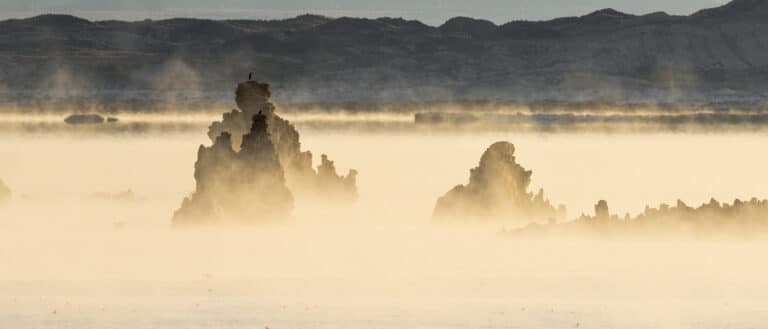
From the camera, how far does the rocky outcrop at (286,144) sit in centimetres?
4112

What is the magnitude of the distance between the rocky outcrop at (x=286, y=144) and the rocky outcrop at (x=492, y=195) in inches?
150

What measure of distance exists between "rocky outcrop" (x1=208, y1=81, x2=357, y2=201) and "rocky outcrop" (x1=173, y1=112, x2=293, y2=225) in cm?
90

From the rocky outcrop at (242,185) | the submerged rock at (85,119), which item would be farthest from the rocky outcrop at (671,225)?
the submerged rock at (85,119)

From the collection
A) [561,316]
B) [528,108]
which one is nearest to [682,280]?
[561,316]

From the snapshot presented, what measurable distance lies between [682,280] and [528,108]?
114 metres

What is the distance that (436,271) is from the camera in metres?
32.9

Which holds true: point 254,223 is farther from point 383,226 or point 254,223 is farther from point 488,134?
point 488,134

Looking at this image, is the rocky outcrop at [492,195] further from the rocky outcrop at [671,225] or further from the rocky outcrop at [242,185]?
the rocky outcrop at [242,185]

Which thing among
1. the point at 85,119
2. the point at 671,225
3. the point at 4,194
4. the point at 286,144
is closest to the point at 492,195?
the point at 671,225

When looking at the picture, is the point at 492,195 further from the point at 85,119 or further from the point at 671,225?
the point at 85,119

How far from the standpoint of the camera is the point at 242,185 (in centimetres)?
3806

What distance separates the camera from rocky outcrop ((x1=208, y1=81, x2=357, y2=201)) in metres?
41.1

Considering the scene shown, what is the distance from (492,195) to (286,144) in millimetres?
5356

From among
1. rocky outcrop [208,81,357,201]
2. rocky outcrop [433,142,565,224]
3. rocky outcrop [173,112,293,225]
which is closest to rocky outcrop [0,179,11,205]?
rocky outcrop [208,81,357,201]
